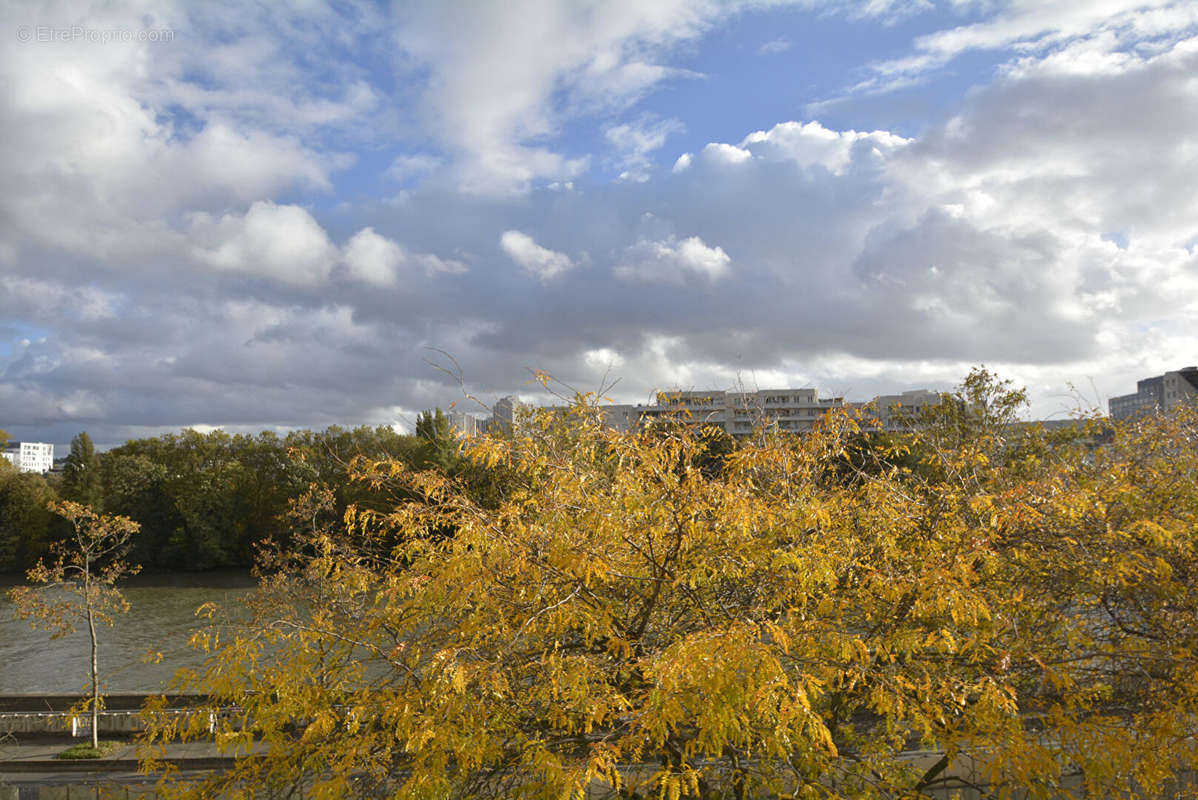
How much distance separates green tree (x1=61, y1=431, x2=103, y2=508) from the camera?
57344mm

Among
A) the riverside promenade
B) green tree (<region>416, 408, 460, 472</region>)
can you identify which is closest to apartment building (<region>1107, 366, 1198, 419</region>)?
green tree (<region>416, 408, 460, 472</region>)

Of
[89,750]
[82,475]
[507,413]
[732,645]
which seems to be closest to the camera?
[732,645]

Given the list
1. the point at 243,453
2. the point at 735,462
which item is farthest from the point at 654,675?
the point at 243,453

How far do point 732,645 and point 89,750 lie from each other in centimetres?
1579

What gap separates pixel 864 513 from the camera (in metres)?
6.38

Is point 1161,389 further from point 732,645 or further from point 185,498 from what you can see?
point 732,645

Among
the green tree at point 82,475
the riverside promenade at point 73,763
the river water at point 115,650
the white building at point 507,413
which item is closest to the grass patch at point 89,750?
the riverside promenade at point 73,763

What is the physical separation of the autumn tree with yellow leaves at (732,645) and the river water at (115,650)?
46.4 feet

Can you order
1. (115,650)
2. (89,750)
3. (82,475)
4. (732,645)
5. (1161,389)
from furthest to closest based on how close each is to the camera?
(1161,389)
(82,475)
(115,650)
(89,750)
(732,645)

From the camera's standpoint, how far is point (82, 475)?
58.6m

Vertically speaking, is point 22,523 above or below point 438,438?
below

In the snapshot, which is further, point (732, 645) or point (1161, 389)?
point (1161, 389)

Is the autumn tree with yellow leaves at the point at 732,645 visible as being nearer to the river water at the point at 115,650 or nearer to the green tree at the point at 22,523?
the river water at the point at 115,650

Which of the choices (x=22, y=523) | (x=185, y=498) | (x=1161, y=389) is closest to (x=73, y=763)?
(x=185, y=498)
